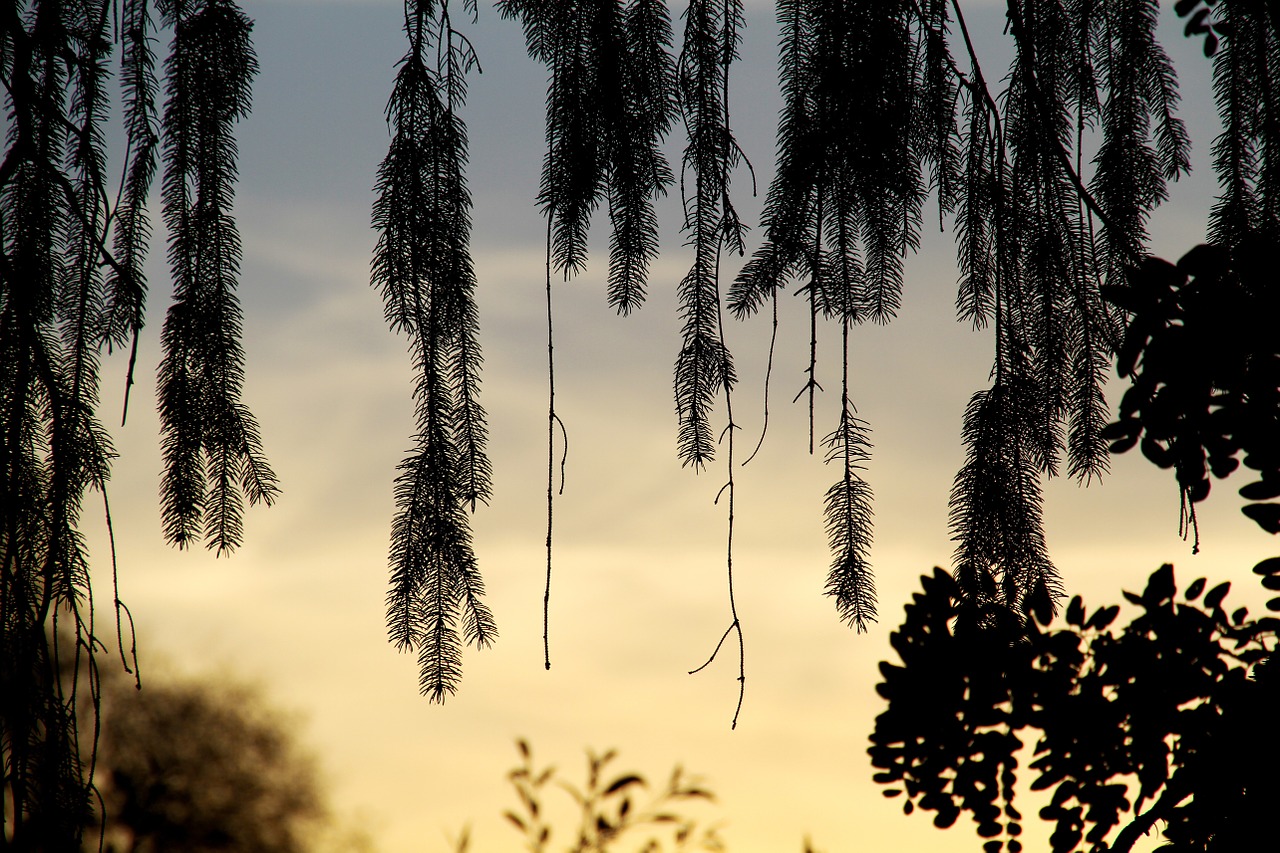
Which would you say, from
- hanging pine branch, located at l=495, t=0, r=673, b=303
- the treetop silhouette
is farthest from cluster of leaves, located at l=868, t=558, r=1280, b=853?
hanging pine branch, located at l=495, t=0, r=673, b=303

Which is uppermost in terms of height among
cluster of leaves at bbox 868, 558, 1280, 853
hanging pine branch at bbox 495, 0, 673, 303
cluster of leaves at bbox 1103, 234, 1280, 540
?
hanging pine branch at bbox 495, 0, 673, 303

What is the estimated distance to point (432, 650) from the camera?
1418 mm

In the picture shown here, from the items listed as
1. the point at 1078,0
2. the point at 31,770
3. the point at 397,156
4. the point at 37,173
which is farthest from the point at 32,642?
the point at 1078,0

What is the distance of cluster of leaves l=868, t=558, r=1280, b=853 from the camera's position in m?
0.99

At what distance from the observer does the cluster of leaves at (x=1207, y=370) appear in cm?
100

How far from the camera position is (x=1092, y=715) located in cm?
114

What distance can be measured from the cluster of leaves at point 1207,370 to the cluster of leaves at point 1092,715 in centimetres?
12

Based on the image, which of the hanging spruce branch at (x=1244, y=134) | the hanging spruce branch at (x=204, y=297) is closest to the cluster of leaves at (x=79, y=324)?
the hanging spruce branch at (x=204, y=297)

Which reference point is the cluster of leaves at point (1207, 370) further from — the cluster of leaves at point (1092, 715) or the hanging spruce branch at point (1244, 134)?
the hanging spruce branch at point (1244, 134)

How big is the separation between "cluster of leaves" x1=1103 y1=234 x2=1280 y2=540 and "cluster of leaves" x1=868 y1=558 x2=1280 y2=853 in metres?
0.12

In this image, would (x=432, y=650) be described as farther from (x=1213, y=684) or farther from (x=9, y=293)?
(x=1213, y=684)

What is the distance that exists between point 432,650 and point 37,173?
0.88 metres

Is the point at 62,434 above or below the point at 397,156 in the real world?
below

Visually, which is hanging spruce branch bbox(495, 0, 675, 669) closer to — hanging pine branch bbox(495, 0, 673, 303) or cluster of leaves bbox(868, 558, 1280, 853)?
hanging pine branch bbox(495, 0, 673, 303)
